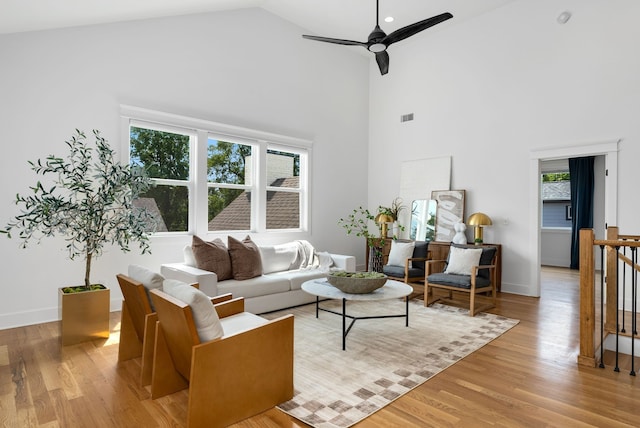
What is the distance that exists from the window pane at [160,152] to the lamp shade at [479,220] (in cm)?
442

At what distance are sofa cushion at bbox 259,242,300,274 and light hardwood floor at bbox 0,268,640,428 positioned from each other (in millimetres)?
2029

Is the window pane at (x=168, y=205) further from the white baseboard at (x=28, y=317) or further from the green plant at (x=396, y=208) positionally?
the green plant at (x=396, y=208)

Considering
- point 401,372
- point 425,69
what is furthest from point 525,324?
point 425,69

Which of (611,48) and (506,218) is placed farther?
(506,218)

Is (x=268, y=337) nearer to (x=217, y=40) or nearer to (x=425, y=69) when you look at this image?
(x=217, y=40)

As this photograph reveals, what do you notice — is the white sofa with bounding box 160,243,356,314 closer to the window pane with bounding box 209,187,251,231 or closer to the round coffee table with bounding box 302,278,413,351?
the round coffee table with bounding box 302,278,413,351

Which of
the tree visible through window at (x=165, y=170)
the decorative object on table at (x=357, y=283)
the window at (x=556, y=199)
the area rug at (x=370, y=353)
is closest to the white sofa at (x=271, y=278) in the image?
the area rug at (x=370, y=353)

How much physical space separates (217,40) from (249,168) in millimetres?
1917

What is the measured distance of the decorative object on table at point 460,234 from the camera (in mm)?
5925

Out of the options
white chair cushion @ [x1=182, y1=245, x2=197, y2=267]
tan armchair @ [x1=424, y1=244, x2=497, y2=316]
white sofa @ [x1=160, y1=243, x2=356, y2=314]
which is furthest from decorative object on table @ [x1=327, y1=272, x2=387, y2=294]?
white chair cushion @ [x1=182, y1=245, x2=197, y2=267]

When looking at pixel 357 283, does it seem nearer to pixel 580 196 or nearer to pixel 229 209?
→ pixel 229 209

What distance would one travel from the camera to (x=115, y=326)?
395cm

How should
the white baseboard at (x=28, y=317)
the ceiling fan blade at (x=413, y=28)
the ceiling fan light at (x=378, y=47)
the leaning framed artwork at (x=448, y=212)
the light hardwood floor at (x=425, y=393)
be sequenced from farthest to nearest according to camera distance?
the leaning framed artwork at (x=448, y=212)
the white baseboard at (x=28, y=317)
the ceiling fan light at (x=378, y=47)
the ceiling fan blade at (x=413, y=28)
the light hardwood floor at (x=425, y=393)

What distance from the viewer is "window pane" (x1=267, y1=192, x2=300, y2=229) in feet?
20.1
